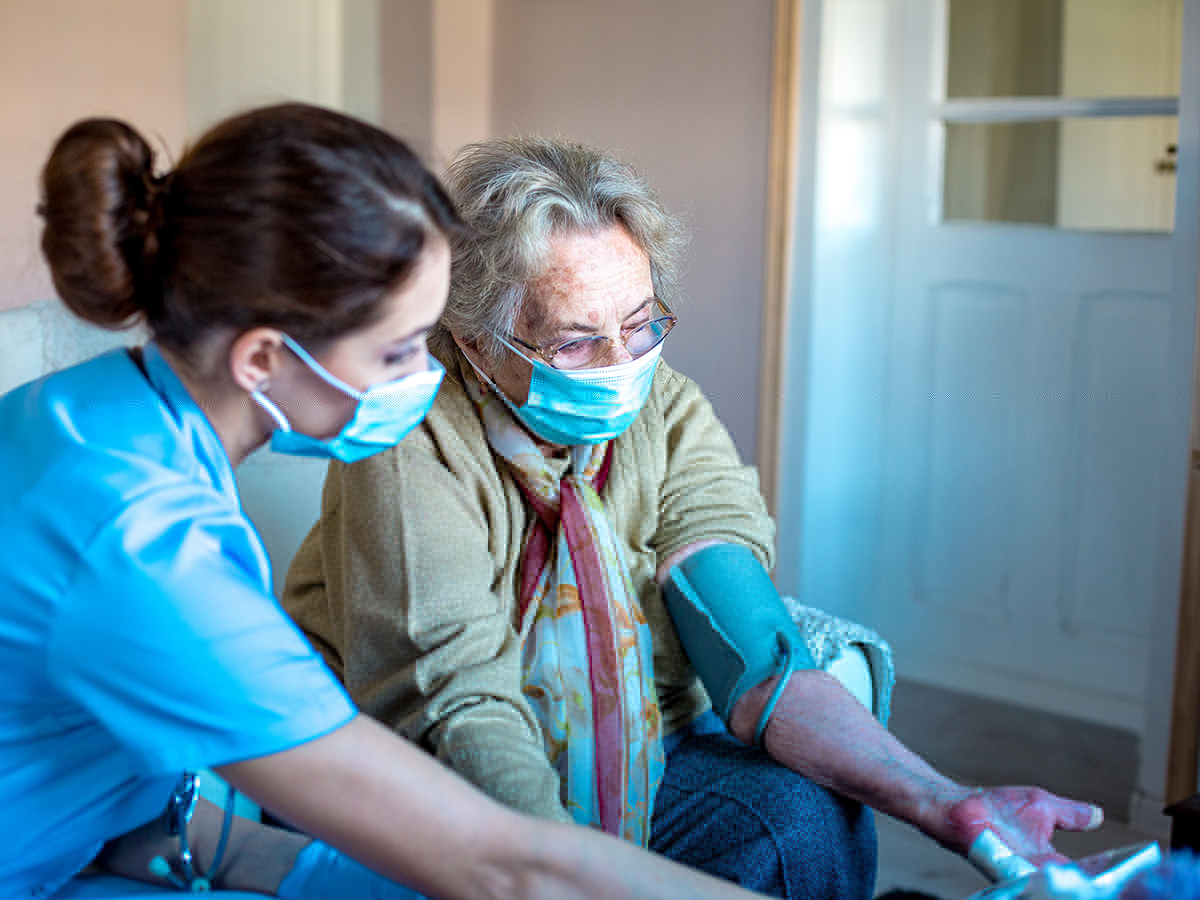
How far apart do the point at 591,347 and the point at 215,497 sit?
23.2 inches

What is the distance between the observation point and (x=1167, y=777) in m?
2.30

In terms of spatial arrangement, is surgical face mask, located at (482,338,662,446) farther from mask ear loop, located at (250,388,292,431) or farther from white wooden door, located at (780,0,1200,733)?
white wooden door, located at (780,0,1200,733)

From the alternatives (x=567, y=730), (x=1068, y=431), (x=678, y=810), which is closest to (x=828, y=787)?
(x=678, y=810)

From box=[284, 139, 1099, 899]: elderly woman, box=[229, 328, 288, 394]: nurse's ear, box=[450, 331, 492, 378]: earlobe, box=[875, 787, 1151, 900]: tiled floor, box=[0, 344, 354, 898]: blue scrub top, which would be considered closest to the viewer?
box=[0, 344, 354, 898]: blue scrub top

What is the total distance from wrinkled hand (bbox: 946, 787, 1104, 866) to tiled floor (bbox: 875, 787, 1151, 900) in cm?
101

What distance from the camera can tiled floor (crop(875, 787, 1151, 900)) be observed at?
217 centimetres

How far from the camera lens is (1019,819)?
46.9 inches

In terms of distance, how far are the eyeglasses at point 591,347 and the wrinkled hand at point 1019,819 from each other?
1.91ft

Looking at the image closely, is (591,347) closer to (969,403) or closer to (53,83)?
(53,83)

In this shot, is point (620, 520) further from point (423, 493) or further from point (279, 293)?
point (279, 293)

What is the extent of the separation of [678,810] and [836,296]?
1784 mm

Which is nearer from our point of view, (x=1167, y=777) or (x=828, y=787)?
(x=828, y=787)

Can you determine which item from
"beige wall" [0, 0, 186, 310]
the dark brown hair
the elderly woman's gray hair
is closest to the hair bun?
the dark brown hair

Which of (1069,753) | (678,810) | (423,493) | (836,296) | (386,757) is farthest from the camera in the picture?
(836,296)
